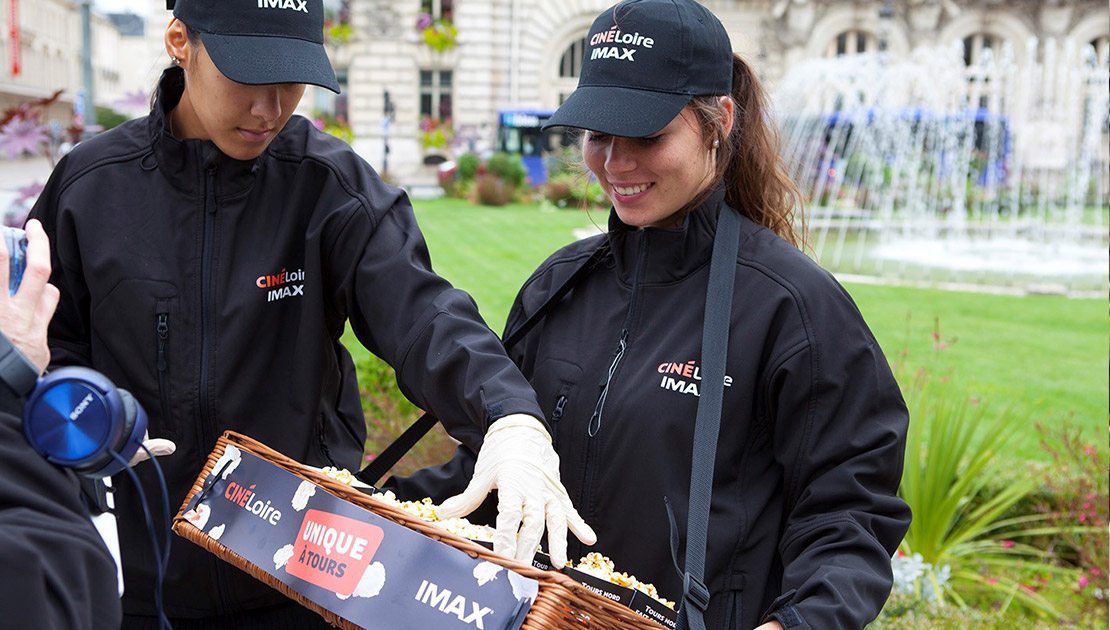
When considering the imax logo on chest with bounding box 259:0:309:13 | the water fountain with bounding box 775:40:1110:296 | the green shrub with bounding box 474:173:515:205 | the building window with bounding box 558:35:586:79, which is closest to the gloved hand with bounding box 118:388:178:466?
the imax logo on chest with bounding box 259:0:309:13

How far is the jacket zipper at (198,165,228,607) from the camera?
2213mm

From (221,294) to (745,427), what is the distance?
1.20 m

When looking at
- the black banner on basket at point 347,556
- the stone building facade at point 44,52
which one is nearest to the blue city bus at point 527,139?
the stone building facade at point 44,52

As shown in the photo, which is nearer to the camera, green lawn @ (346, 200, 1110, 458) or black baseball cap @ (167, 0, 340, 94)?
black baseball cap @ (167, 0, 340, 94)

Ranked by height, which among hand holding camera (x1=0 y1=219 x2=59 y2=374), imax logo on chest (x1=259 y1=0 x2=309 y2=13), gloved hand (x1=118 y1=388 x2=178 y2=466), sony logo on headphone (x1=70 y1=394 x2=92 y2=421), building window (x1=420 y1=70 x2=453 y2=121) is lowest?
gloved hand (x1=118 y1=388 x2=178 y2=466)

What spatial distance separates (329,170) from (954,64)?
1000 inches

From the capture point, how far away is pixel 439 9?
35406 mm

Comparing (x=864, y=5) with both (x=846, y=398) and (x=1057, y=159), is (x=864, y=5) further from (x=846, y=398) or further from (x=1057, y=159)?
(x=846, y=398)

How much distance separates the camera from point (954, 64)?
81.1ft

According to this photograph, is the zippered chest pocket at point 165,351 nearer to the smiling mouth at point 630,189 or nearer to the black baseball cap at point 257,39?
the black baseball cap at point 257,39

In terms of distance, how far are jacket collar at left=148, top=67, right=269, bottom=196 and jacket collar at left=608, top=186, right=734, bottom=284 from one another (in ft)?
3.04

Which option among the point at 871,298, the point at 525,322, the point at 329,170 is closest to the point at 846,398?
the point at 525,322

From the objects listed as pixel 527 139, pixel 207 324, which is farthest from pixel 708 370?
pixel 527 139

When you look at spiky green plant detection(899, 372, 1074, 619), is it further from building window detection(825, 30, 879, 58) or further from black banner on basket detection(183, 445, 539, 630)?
building window detection(825, 30, 879, 58)
